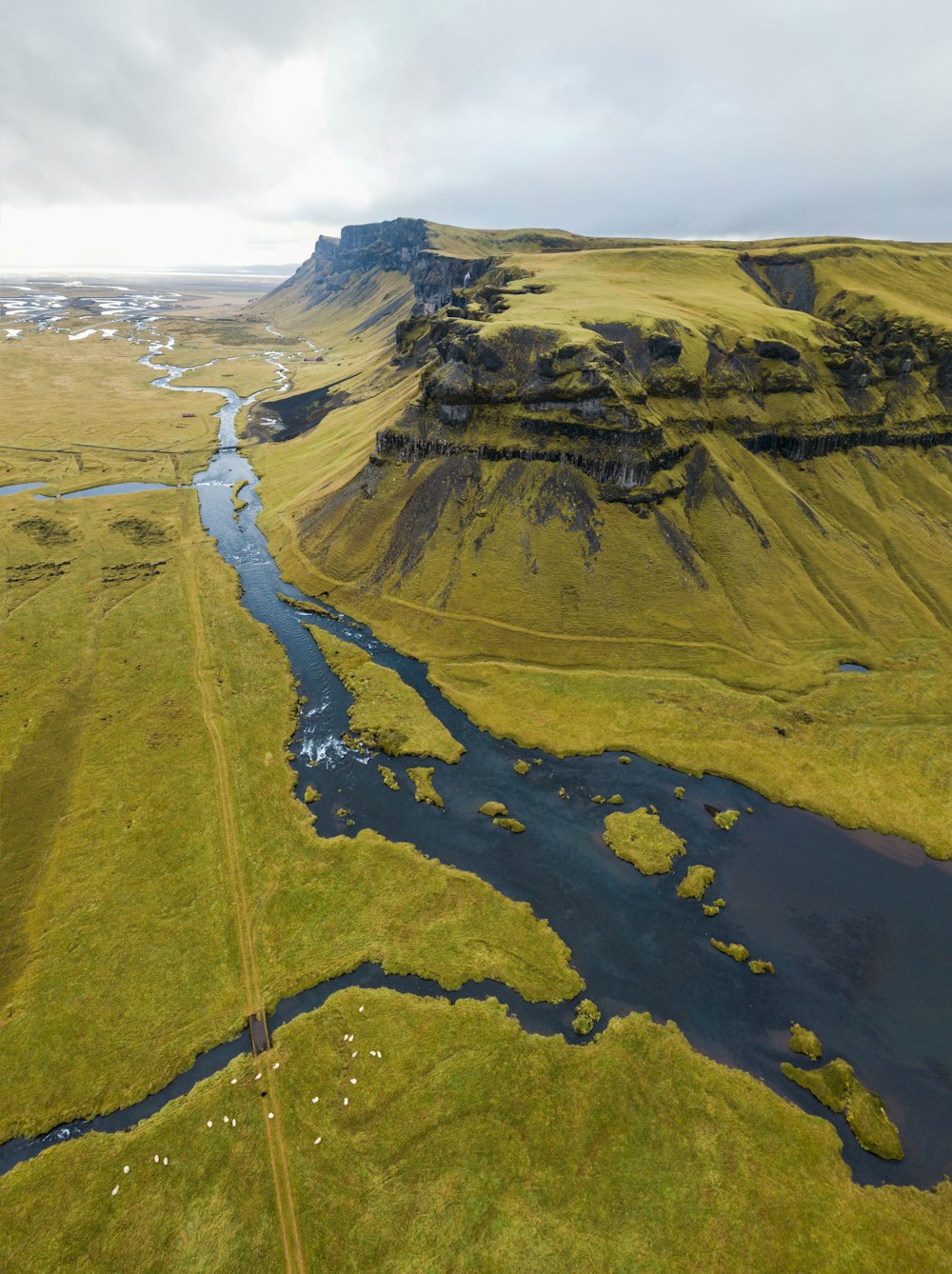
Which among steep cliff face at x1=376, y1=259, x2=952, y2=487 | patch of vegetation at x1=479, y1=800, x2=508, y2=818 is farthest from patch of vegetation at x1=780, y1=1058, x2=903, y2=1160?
steep cliff face at x1=376, y1=259, x2=952, y2=487

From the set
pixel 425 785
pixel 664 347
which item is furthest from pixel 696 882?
pixel 664 347

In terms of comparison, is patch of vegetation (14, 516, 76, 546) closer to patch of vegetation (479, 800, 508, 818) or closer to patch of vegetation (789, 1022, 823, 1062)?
patch of vegetation (479, 800, 508, 818)

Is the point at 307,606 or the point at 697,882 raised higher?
the point at 307,606

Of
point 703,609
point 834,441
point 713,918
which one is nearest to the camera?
point 713,918

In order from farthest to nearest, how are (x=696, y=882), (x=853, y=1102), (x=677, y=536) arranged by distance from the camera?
1. (x=677, y=536)
2. (x=696, y=882)
3. (x=853, y=1102)

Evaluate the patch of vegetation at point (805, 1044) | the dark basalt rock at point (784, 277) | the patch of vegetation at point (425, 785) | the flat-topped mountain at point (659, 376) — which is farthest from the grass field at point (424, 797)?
the dark basalt rock at point (784, 277)

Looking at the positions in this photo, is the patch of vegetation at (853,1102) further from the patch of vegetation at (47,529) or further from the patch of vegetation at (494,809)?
the patch of vegetation at (47,529)

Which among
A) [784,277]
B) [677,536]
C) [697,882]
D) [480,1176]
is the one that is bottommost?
[480,1176]

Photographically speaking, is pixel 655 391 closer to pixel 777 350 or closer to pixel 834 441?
pixel 777 350
